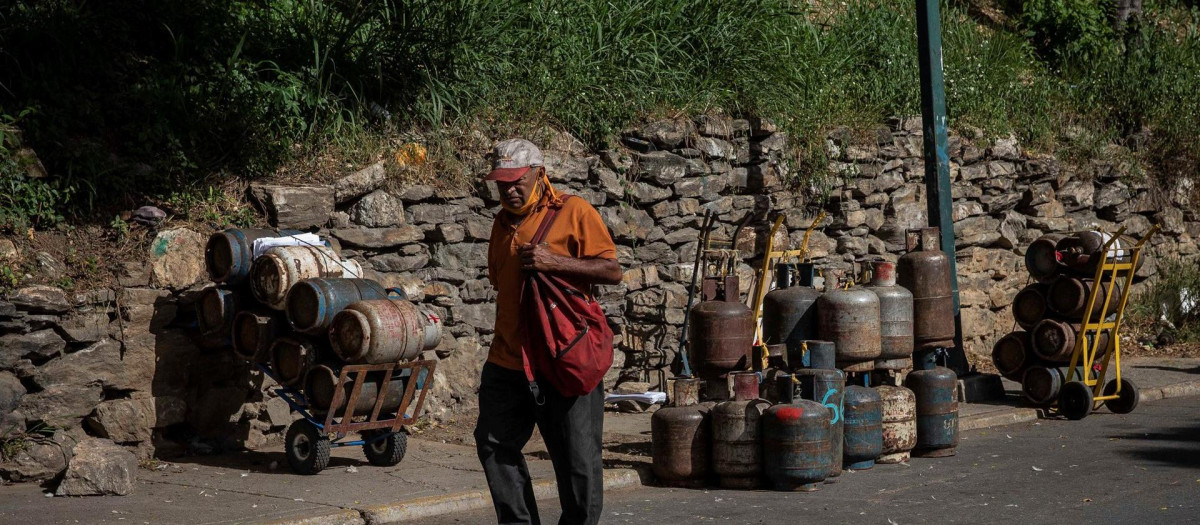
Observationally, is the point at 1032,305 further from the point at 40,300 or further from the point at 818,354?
the point at 40,300

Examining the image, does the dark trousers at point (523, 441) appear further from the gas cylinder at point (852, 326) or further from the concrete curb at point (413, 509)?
the gas cylinder at point (852, 326)

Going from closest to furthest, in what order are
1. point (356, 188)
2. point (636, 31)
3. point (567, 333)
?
point (567, 333)
point (356, 188)
point (636, 31)

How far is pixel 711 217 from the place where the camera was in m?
10.9

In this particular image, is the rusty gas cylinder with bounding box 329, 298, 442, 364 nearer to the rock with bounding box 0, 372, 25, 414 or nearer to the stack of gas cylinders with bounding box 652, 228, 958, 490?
the stack of gas cylinders with bounding box 652, 228, 958, 490

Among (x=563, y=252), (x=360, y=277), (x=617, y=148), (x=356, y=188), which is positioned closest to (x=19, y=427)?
(x=360, y=277)

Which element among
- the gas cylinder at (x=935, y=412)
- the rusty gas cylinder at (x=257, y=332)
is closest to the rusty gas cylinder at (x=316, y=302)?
the rusty gas cylinder at (x=257, y=332)

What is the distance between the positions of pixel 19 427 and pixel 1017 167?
11.3 metres

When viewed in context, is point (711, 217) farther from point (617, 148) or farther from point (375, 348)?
point (375, 348)

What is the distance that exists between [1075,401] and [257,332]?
691 cm

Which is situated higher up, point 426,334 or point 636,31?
point 636,31

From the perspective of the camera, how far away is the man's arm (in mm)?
4898

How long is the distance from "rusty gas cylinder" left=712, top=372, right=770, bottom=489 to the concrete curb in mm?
1088

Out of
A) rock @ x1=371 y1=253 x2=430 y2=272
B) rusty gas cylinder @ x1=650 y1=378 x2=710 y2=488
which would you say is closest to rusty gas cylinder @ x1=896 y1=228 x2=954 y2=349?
rusty gas cylinder @ x1=650 y1=378 x2=710 y2=488

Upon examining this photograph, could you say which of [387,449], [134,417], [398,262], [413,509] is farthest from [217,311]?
[413,509]
